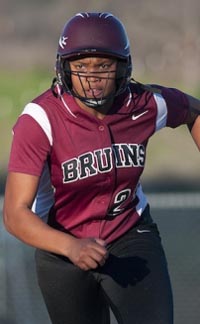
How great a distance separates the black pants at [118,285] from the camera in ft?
11.9

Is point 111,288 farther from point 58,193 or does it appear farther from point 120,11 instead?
point 120,11

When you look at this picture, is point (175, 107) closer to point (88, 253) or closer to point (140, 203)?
point (140, 203)

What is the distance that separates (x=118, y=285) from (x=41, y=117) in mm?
558

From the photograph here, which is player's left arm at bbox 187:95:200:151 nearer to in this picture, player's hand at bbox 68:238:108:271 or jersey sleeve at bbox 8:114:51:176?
jersey sleeve at bbox 8:114:51:176

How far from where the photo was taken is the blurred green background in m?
9.87

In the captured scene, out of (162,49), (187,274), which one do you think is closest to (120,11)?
(162,49)

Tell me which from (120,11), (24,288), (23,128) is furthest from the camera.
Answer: (120,11)

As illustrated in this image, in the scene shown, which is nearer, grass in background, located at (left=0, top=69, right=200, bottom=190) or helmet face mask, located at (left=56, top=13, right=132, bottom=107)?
helmet face mask, located at (left=56, top=13, right=132, bottom=107)

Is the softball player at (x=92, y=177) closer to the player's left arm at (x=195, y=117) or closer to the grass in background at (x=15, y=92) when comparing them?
the player's left arm at (x=195, y=117)

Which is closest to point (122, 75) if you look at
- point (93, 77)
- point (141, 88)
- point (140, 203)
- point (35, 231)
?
point (93, 77)

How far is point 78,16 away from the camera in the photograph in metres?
3.70

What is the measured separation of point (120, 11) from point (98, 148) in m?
6.53

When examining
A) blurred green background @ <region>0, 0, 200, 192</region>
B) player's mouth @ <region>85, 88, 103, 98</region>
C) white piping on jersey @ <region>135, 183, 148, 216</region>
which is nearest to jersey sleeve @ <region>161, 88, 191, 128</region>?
white piping on jersey @ <region>135, 183, 148, 216</region>

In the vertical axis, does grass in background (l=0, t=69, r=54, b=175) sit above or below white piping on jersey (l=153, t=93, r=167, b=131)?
below
